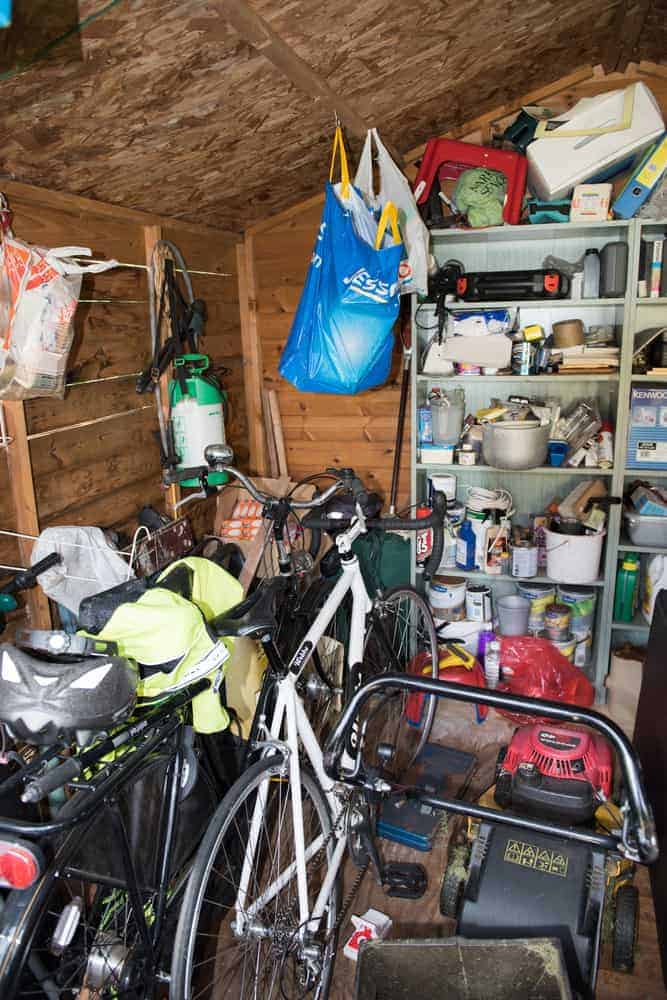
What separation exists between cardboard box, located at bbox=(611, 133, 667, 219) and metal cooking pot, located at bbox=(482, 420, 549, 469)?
828mm

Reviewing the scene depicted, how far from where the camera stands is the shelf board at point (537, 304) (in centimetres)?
274

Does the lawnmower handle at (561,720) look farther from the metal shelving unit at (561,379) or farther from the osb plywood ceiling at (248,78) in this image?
the metal shelving unit at (561,379)

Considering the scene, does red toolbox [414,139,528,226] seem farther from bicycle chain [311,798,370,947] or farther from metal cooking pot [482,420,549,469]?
bicycle chain [311,798,370,947]

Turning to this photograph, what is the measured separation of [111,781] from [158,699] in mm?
204

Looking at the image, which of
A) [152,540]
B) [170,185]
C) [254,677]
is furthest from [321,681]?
[170,185]

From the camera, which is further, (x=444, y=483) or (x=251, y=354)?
(x=251, y=354)

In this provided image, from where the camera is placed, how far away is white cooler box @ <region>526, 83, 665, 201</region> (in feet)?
8.22

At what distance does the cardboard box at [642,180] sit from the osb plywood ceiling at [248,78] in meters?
0.39

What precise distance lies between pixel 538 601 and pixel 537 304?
1.20 m

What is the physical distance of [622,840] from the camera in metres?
1.03

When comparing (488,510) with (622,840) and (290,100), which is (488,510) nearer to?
(290,100)

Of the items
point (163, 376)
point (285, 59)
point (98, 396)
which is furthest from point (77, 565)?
point (285, 59)

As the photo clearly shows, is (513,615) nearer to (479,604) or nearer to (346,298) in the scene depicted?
(479,604)

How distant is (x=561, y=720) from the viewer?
111 centimetres
